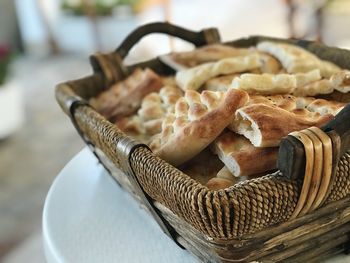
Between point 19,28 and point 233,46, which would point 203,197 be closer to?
point 233,46

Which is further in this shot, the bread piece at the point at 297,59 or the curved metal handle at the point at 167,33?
the curved metal handle at the point at 167,33

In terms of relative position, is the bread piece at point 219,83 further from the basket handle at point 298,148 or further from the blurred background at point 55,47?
the blurred background at point 55,47

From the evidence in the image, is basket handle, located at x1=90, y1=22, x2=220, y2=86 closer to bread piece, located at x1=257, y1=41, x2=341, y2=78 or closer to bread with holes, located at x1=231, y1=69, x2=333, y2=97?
bread piece, located at x1=257, y1=41, x2=341, y2=78

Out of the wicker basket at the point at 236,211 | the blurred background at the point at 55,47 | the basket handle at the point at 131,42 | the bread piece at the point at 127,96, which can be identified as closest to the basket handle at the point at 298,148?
the wicker basket at the point at 236,211

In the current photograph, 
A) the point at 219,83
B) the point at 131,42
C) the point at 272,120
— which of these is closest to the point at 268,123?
the point at 272,120

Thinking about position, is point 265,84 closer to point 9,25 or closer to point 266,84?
point 266,84

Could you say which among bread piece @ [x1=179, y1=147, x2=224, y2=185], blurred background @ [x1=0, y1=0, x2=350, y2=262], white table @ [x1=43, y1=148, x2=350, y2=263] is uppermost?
bread piece @ [x1=179, y1=147, x2=224, y2=185]

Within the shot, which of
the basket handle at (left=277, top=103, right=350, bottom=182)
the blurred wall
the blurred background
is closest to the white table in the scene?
the basket handle at (left=277, top=103, right=350, bottom=182)
